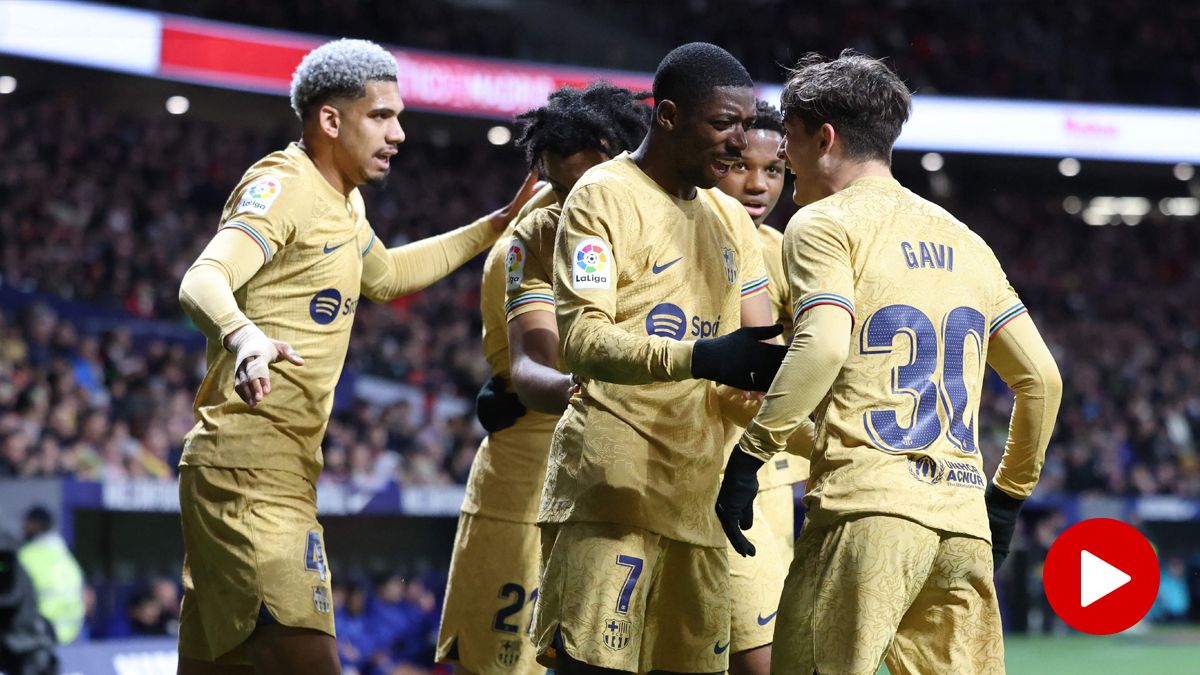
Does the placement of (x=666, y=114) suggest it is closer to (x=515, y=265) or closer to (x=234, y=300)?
(x=515, y=265)

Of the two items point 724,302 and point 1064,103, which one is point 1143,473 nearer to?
point 1064,103

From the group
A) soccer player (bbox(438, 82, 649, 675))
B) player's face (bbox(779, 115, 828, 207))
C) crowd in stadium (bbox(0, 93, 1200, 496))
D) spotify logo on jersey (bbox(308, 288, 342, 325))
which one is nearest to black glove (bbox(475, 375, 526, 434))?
soccer player (bbox(438, 82, 649, 675))

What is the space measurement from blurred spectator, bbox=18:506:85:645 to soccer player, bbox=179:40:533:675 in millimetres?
5017

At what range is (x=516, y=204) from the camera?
536 cm

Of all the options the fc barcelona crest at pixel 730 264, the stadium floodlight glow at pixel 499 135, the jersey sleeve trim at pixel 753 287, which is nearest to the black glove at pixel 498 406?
the jersey sleeve trim at pixel 753 287

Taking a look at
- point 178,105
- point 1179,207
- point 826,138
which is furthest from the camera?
point 1179,207

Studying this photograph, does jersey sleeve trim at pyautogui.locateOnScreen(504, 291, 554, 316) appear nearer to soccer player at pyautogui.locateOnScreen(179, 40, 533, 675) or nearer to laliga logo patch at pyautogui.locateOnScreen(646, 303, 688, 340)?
laliga logo patch at pyautogui.locateOnScreen(646, 303, 688, 340)

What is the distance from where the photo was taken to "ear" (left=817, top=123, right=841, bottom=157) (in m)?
3.61

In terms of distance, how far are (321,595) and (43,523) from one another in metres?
5.45

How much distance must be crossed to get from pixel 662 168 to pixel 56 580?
267 inches

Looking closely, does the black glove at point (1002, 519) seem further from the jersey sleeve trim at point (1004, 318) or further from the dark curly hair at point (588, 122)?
the dark curly hair at point (588, 122)

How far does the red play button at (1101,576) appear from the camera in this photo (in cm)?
458

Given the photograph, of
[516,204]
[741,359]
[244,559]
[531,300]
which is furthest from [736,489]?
[516,204]

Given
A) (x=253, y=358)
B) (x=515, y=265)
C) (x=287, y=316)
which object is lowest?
(x=253, y=358)
